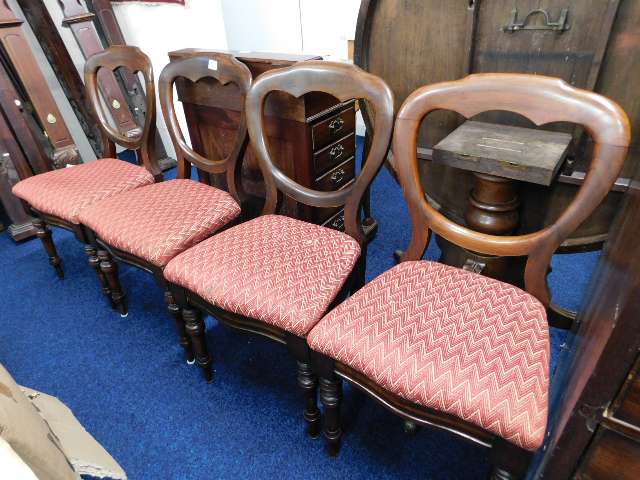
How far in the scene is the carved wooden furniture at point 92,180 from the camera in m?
1.50

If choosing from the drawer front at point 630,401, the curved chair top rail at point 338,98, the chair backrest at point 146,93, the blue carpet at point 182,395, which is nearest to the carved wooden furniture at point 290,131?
the chair backrest at point 146,93

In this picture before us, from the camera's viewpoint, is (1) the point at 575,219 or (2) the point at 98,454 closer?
(1) the point at 575,219

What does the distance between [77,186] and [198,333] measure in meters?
0.81

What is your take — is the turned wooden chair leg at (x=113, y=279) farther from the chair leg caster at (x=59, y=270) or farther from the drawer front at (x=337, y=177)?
the drawer front at (x=337, y=177)

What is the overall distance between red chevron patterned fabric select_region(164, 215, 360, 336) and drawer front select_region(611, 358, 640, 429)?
1.91ft

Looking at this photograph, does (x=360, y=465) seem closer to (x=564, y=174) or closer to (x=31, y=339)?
(x=564, y=174)

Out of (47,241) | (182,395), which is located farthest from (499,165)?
(47,241)

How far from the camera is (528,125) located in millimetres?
1197

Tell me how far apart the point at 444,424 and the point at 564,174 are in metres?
0.78

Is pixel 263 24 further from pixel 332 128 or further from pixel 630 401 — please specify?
pixel 630 401

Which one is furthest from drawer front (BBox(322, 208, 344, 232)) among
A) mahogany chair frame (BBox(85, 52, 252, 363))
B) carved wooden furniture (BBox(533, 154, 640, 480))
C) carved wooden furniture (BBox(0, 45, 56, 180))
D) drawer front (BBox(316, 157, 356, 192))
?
carved wooden furniture (BBox(0, 45, 56, 180))

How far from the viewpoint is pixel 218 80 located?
1.44 meters

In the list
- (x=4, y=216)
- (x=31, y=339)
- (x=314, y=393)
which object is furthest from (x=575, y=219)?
(x=4, y=216)

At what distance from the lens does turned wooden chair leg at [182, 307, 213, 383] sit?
1216 mm
